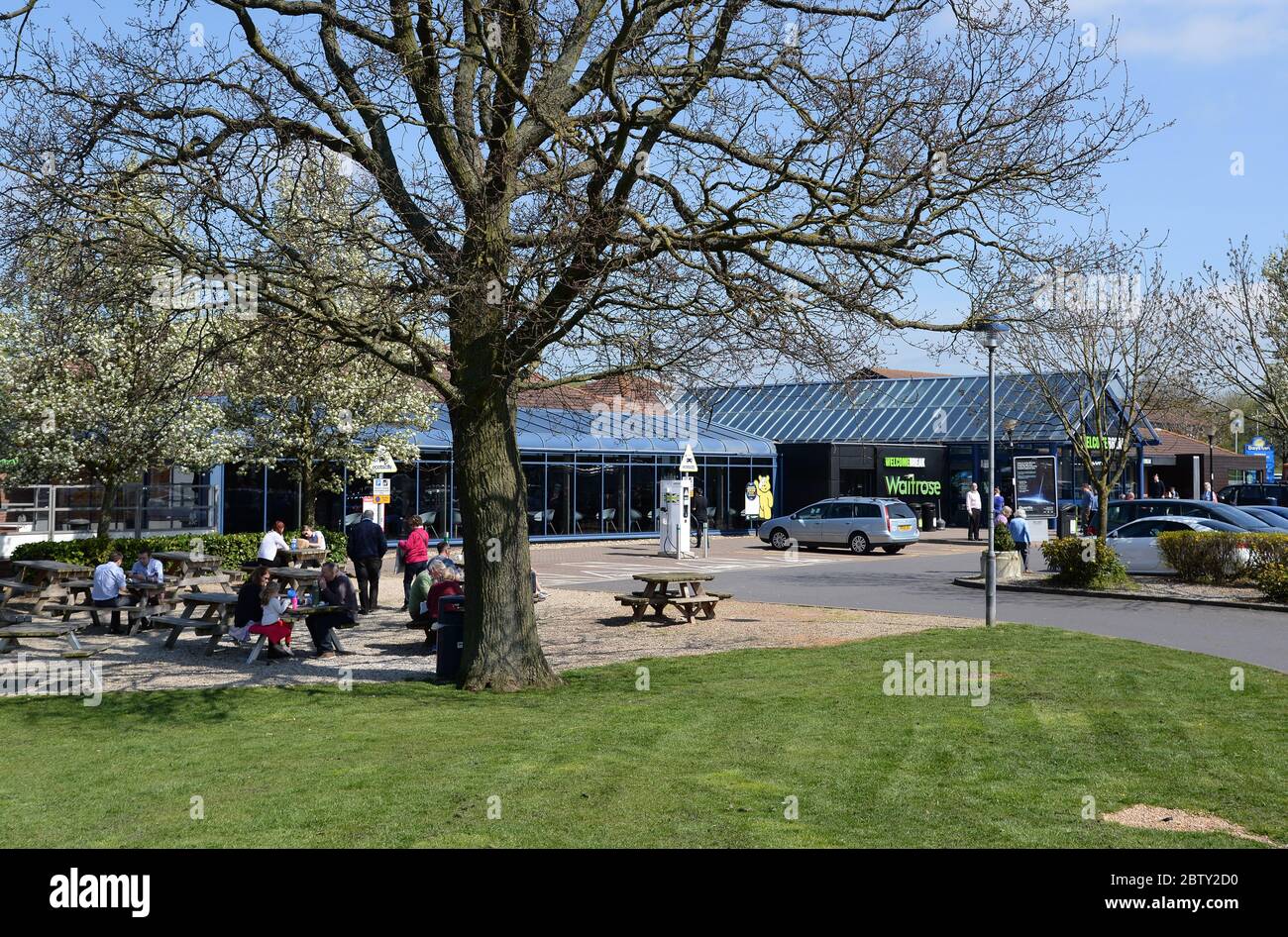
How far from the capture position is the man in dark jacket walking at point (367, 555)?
752 inches

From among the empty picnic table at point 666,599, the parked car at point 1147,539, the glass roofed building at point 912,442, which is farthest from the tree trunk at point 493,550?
the glass roofed building at point 912,442

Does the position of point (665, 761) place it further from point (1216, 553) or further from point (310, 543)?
point (310, 543)

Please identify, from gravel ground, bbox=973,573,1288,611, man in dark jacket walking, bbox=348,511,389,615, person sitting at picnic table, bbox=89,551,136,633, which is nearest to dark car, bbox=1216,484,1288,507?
gravel ground, bbox=973,573,1288,611

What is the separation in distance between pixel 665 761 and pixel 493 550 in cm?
409

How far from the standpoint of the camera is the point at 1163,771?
7.79 metres

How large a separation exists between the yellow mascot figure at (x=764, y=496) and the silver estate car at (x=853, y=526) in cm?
795

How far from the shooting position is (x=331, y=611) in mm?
14492

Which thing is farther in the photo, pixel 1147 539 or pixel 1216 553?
pixel 1147 539

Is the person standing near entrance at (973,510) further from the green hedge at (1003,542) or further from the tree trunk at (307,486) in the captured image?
the tree trunk at (307,486)

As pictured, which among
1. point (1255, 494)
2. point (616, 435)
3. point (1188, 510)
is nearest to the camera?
point (1188, 510)

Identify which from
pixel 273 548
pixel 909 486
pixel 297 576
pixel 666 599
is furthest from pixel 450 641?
pixel 909 486
